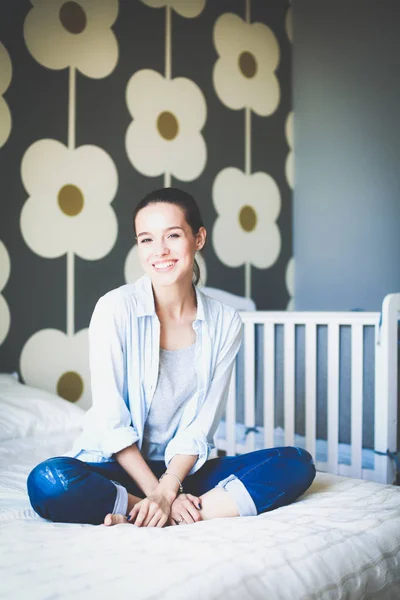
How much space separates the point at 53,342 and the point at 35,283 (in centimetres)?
22

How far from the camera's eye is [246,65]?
285cm

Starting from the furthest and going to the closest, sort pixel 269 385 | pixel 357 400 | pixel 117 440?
1. pixel 269 385
2. pixel 357 400
3. pixel 117 440

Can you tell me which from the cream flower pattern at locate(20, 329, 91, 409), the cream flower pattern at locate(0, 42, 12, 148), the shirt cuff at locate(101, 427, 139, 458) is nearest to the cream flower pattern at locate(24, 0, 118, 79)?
the cream flower pattern at locate(0, 42, 12, 148)

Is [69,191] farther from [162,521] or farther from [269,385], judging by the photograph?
[162,521]

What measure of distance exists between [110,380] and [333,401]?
0.96m

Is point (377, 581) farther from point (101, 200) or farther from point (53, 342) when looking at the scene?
point (101, 200)

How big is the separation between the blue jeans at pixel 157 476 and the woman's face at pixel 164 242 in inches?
16.1

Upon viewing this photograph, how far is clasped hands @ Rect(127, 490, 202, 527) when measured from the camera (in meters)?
1.06

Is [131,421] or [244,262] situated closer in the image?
[131,421]

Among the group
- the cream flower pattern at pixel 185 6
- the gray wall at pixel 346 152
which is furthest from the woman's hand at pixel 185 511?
the cream flower pattern at pixel 185 6

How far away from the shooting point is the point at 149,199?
129cm

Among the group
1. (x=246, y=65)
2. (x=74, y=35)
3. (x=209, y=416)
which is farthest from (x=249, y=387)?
(x=246, y=65)

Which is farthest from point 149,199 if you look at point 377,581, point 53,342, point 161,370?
point 53,342

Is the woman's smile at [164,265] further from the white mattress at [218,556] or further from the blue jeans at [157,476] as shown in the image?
the white mattress at [218,556]
